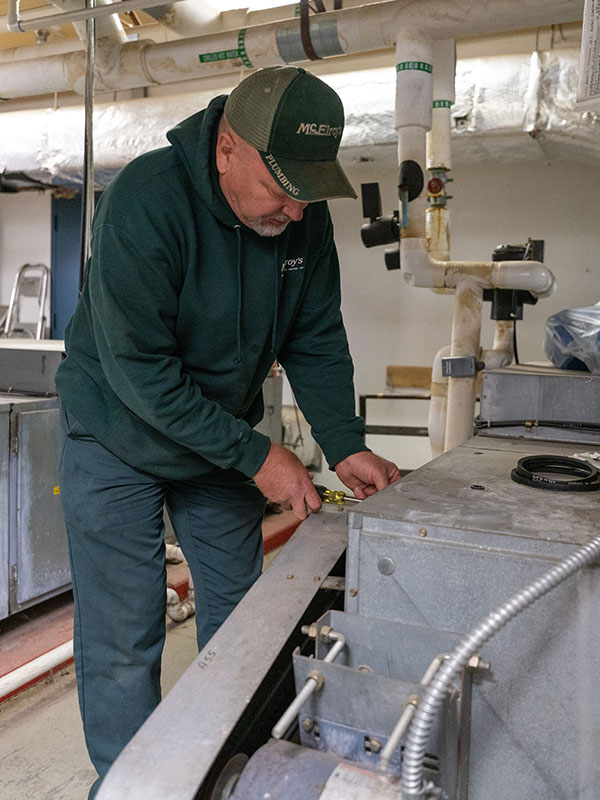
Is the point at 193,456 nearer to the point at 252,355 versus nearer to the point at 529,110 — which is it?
the point at 252,355

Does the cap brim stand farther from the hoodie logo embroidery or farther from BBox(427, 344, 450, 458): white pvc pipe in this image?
BBox(427, 344, 450, 458): white pvc pipe

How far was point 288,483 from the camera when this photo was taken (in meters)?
0.99

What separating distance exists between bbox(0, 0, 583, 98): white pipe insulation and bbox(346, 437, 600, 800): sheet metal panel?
1.68 metres

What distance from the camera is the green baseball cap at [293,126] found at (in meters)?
0.89

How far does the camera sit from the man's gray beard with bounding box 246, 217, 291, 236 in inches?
39.8

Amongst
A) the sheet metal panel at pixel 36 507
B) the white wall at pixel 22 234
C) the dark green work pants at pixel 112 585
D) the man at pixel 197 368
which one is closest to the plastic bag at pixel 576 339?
the man at pixel 197 368

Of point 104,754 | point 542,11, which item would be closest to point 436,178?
point 542,11

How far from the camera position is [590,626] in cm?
64

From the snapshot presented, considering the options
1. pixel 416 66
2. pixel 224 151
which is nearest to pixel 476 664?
pixel 224 151

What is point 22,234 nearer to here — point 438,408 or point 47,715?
point 438,408

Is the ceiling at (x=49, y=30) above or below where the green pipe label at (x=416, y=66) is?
above

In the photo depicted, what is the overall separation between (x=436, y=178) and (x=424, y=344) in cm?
154

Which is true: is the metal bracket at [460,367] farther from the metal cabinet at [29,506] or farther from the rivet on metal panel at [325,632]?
the rivet on metal panel at [325,632]

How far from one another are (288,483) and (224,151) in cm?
49
